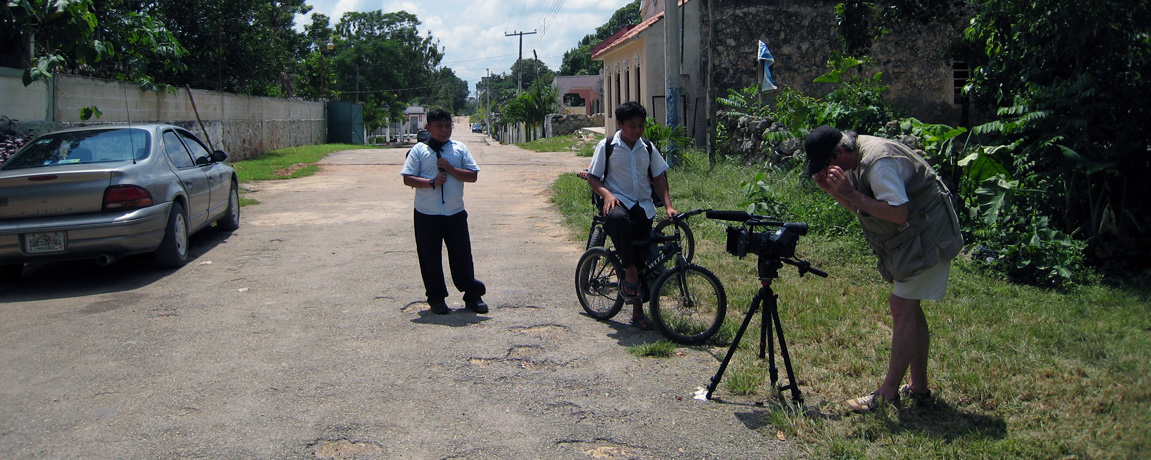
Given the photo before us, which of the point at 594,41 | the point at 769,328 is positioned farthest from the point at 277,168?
the point at 594,41

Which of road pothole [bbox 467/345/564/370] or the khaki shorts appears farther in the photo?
road pothole [bbox 467/345/564/370]

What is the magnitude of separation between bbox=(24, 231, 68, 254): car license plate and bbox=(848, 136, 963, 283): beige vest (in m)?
6.35

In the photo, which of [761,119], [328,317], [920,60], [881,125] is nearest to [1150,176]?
[881,125]

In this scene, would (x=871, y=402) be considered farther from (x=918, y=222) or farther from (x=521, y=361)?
(x=521, y=361)

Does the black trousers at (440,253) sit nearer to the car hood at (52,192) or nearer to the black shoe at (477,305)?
the black shoe at (477,305)

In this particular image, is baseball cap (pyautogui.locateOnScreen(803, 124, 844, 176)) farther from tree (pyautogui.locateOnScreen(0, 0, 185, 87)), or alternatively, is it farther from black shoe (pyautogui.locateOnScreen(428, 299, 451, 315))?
tree (pyautogui.locateOnScreen(0, 0, 185, 87))

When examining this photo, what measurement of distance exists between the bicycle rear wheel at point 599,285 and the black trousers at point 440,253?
2.61 feet

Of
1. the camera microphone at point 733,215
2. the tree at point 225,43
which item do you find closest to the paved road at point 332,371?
the camera microphone at point 733,215

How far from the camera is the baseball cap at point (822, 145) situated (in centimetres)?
385

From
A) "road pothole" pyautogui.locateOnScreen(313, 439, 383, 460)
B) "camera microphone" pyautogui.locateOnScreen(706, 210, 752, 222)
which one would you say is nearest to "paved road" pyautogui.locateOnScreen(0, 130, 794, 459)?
"road pothole" pyautogui.locateOnScreen(313, 439, 383, 460)

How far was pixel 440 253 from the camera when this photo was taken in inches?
252

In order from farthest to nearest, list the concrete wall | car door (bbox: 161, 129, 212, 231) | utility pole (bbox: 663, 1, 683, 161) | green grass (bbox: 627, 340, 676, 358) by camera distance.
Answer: utility pole (bbox: 663, 1, 683, 161)
the concrete wall
car door (bbox: 161, 129, 212, 231)
green grass (bbox: 627, 340, 676, 358)

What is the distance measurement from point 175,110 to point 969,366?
1967cm

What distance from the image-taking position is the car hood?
283 inches
